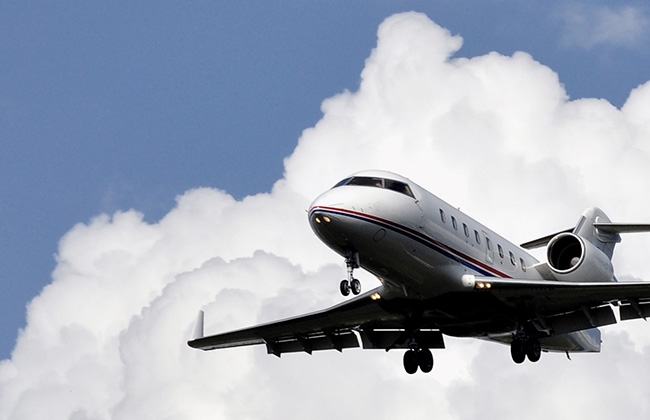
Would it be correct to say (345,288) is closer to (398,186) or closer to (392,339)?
(398,186)

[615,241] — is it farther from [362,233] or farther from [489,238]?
[362,233]

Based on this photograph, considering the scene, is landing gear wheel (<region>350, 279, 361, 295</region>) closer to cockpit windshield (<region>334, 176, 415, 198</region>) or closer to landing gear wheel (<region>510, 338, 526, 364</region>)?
cockpit windshield (<region>334, 176, 415, 198</region>)

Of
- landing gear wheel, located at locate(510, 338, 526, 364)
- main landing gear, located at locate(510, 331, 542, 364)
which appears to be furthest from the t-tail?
landing gear wheel, located at locate(510, 338, 526, 364)

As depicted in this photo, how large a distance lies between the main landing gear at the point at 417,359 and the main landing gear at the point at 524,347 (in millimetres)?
2551

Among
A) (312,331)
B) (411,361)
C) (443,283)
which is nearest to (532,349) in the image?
(411,361)

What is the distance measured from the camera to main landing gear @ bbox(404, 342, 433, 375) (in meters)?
34.2

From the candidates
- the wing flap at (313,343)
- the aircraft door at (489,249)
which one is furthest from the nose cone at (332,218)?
the wing flap at (313,343)

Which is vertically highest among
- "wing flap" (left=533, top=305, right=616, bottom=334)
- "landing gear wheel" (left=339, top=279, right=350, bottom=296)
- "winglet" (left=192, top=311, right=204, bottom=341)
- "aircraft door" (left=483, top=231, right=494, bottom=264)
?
"winglet" (left=192, top=311, right=204, bottom=341)

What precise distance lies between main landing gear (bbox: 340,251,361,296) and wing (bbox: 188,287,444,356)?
2735 millimetres

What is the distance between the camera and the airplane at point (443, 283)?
28953 millimetres

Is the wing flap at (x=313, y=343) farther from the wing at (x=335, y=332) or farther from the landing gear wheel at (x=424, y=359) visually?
the landing gear wheel at (x=424, y=359)

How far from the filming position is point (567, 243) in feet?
111

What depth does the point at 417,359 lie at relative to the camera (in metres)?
34.3

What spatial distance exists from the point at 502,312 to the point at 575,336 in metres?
4.87
